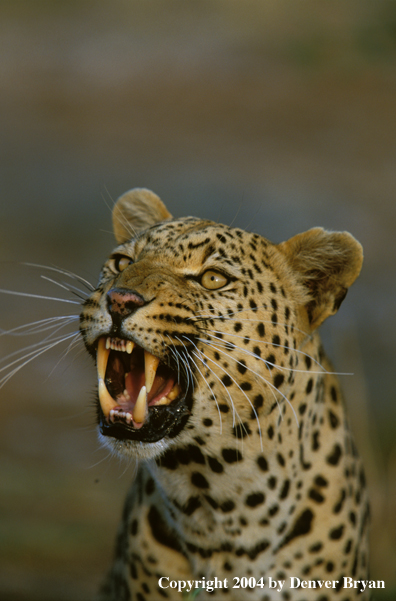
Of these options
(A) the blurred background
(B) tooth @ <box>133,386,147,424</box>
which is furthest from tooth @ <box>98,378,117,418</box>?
(A) the blurred background

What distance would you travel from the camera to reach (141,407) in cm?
430

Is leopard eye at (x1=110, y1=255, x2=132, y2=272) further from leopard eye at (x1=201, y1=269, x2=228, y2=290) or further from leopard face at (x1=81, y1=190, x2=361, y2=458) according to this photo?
leopard eye at (x1=201, y1=269, x2=228, y2=290)

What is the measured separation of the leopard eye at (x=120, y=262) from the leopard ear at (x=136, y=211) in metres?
0.66

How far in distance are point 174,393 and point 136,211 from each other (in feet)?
6.64

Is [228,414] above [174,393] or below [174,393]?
below

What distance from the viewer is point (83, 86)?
22031mm

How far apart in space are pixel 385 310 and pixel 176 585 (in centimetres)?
955

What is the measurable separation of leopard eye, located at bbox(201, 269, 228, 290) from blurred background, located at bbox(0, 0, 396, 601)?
3639mm

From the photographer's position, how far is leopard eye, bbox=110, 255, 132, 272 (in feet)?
17.0
